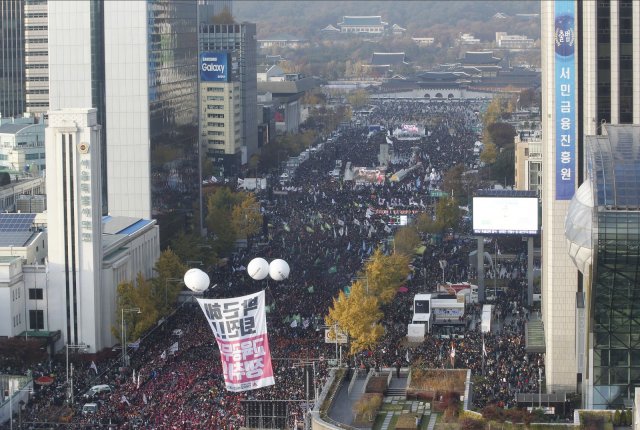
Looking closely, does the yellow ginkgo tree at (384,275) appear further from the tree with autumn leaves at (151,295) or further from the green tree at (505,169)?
the green tree at (505,169)

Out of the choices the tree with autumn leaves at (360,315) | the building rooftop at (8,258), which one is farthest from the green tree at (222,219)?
the building rooftop at (8,258)

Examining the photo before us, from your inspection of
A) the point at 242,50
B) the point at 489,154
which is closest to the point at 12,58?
the point at 242,50

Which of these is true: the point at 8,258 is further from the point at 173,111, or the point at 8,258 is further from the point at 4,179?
the point at 4,179

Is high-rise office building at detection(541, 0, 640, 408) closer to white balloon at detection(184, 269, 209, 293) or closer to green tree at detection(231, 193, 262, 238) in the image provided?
white balloon at detection(184, 269, 209, 293)

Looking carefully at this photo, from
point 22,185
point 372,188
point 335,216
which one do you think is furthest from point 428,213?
point 22,185

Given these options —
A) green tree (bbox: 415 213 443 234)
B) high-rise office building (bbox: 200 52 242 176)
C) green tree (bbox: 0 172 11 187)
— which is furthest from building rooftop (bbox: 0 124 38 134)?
high-rise office building (bbox: 200 52 242 176)

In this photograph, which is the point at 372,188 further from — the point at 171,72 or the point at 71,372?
the point at 71,372
